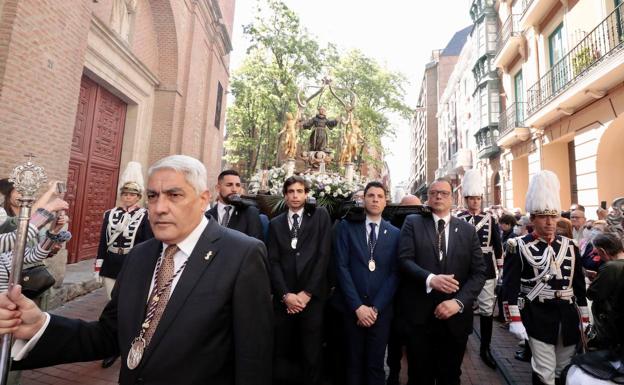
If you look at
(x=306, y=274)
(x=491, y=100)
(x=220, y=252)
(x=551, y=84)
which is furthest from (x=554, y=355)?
(x=491, y=100)

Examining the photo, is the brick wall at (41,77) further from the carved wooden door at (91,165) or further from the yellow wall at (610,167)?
the yellow wall at (610,167)

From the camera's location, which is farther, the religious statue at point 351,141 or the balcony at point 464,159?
the balcony at point 464,159

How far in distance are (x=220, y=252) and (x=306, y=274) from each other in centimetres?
198

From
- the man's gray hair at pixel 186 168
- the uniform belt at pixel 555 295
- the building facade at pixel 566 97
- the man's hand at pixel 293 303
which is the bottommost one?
the man's hand at pixel 293 303

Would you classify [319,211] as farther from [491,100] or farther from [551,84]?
[491,100]

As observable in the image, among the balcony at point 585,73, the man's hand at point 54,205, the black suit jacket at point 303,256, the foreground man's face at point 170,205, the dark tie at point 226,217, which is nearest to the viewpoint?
the foreground man's face at point 170,205

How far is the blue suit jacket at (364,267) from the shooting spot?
329 cm

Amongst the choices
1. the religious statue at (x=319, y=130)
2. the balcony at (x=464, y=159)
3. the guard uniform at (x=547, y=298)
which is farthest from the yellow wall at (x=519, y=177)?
the guard uniform at (x=547, y=298)

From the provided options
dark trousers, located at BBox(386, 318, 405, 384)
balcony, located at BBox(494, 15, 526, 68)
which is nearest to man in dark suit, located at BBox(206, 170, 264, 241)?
dark trousers, located at BBox(386, 318, 405, 384)

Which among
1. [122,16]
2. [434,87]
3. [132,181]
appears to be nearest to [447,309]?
[132,181]

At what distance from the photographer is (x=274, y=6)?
2127cm

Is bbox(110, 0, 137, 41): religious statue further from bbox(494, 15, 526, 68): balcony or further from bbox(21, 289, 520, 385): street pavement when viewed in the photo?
bbox(494, 15, 526, 68): balcony

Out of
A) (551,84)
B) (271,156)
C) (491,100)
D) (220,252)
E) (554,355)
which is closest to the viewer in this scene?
(220,252)

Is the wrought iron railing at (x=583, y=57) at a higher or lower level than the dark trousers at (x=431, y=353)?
higher
